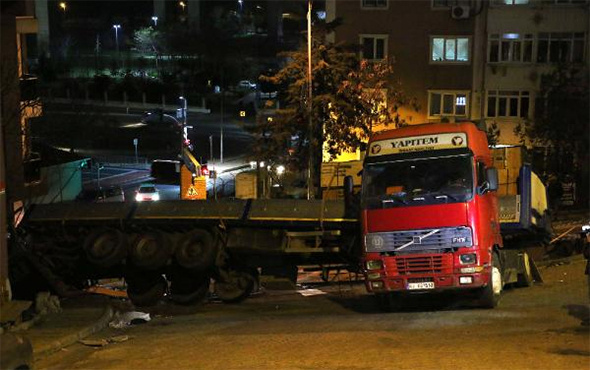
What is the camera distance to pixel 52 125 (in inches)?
1929

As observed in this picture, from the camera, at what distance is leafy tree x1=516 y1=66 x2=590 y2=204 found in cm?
3531

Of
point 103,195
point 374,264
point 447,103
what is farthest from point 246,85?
point 374,264

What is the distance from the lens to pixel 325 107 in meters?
31.6

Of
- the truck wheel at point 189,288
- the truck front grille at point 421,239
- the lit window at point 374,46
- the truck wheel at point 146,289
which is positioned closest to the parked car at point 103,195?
the lit window at point 374,46

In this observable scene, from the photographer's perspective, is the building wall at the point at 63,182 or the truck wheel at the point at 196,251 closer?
the truck wheel at the point at 196,251

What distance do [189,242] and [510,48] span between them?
27.3m

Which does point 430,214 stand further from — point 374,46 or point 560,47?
point 560,47

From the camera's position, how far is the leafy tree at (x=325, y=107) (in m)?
31.4

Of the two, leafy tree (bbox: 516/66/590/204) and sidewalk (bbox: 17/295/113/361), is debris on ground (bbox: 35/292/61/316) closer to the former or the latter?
sidewalk (bbox: 17/295/113/361)

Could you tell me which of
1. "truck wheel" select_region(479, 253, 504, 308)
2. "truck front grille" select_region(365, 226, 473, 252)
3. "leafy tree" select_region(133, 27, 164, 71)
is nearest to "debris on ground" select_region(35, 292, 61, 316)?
"truck front grille" select_region(365, 226, 473, 252)

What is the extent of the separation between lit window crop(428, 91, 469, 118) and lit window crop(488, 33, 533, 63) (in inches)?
99.6

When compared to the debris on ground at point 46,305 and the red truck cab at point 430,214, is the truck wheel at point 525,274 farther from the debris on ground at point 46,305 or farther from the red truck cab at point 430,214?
the debris on ground at point 46,305

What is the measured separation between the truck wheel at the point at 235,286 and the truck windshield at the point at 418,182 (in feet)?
16.9

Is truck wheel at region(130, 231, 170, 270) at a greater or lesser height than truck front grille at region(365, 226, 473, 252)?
lesser
